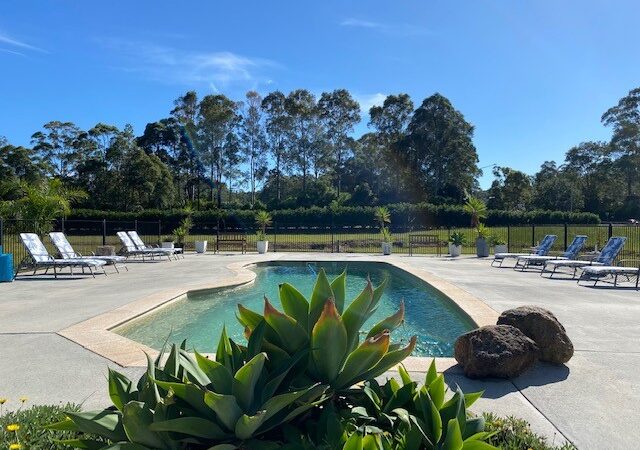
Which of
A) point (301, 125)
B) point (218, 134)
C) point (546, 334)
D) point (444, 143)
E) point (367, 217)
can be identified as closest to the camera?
point (546, 334)

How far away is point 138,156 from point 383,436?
4459cm

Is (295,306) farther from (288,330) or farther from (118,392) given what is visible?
(118,392)

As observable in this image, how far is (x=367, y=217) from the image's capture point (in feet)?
125

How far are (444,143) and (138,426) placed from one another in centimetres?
5078

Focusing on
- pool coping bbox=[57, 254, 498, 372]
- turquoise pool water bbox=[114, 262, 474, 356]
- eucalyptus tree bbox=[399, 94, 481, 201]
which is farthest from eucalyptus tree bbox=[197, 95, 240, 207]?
pool coping bbox=[57, 254, 498, 372]

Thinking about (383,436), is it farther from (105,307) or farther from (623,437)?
(105,307)

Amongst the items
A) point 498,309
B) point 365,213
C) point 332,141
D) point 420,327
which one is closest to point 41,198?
point 420,327

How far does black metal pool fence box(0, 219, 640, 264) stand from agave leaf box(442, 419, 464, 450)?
13.1 m

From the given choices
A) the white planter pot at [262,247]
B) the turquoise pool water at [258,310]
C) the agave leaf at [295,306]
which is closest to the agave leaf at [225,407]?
the agave leaf at [295,306]

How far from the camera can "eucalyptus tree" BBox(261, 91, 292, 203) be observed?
172ft

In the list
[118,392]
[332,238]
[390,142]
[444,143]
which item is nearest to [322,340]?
[118,392]

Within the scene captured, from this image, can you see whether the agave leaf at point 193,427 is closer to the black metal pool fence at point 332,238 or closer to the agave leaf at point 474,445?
the agave leaf at point 474,445

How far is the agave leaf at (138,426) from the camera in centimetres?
171

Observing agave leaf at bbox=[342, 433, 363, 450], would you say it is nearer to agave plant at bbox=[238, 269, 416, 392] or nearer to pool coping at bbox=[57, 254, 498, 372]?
agave plant at bbox=[238, 269, 416, 392]
